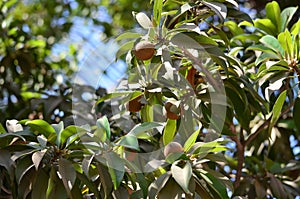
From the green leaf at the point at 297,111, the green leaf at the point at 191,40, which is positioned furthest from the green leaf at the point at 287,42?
the green leaf at the point at 191,40

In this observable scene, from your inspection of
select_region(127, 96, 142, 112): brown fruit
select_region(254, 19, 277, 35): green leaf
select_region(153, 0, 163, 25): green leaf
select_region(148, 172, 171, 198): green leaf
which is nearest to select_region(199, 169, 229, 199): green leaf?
select_region(148, 172, 171, 198): green leaf

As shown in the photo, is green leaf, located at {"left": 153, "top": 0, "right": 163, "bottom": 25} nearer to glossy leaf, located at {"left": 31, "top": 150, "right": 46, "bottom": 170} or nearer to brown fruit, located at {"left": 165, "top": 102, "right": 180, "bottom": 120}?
brown fruit, located at {"left": 165, "top": 102, "right": 180, "bottom": 120}

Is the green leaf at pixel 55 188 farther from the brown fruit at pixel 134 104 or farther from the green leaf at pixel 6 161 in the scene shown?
the brown fruit at pixel 134 104

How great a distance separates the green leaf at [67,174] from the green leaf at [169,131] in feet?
0.86

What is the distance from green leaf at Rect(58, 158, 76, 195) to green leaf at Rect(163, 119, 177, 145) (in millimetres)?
261

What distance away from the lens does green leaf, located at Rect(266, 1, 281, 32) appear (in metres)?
1.68

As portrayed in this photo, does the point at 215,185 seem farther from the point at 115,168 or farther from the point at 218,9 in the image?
the point at 218,9

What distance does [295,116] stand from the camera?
5.15 ft

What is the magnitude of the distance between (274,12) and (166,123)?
21.0 inches

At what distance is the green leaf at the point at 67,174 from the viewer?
1166 mm

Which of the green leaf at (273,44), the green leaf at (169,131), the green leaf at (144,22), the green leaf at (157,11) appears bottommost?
the green leaf at (169,131)

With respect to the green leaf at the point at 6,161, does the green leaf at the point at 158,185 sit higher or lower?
lower

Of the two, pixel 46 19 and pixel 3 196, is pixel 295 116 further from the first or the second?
pixel 46 19

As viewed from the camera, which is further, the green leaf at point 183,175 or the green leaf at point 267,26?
the green leaf at point 267,26
